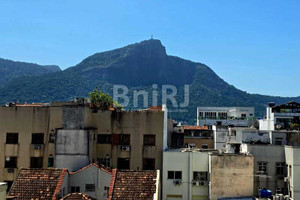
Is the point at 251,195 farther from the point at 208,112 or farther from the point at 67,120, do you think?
the point at 208,112

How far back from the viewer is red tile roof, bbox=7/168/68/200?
26266 mm

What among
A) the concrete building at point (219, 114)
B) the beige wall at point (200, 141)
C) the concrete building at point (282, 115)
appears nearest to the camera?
the beige wall at point (200, 141)

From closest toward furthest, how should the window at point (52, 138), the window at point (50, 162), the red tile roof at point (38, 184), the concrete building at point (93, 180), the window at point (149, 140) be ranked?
the red tile roof at point (38, 184), the concrete building at point (93, 180), the window at point (50, 162), the window at point (52, 138), the window at point (149, 140)

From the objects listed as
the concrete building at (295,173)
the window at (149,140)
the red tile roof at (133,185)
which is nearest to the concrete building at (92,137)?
the window at (149,140)

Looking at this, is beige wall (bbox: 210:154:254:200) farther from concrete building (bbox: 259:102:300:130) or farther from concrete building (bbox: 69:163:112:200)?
concrete building (bbox: 259:102:300:130)

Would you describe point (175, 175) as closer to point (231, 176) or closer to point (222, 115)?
point (231, 176)

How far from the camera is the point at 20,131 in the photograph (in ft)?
117

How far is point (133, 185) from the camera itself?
89.8 feet

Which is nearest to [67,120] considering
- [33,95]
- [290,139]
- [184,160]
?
[184,160]

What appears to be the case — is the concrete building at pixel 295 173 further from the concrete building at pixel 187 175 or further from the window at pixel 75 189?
the window at pixel 75 189

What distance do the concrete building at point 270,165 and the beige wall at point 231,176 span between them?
4423mm

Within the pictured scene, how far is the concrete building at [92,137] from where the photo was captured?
116ft

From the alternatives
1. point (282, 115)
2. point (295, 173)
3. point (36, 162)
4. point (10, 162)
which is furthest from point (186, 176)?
point (282, 115)

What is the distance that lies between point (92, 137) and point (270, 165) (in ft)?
54.4
